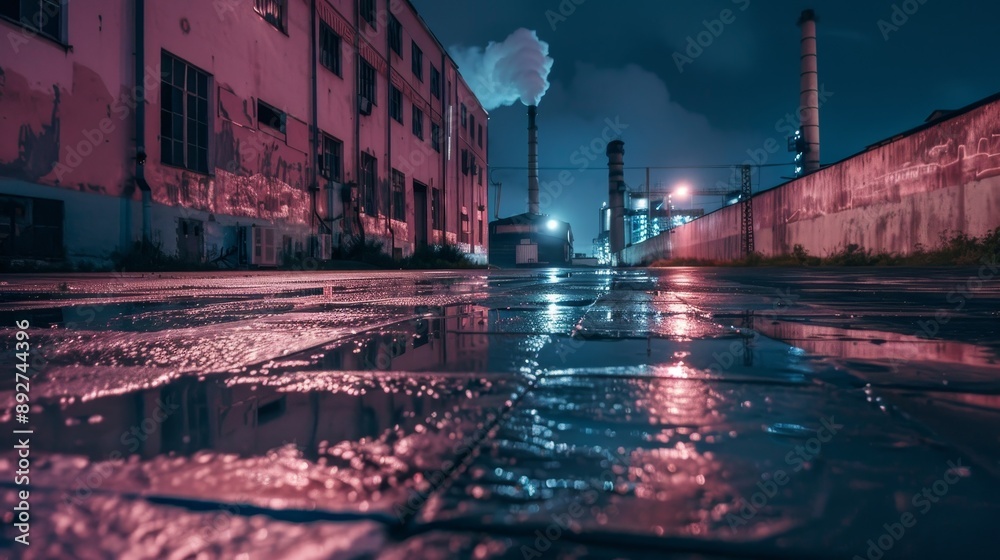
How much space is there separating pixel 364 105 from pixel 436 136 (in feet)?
26.9

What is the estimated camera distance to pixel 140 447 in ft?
2.42

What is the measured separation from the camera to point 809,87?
28859 mm

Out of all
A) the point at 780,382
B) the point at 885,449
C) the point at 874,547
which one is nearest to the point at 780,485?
the point at 874,547

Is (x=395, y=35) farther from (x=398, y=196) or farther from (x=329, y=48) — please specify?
(x=398, y=196)

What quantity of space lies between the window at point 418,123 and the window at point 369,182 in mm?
4661

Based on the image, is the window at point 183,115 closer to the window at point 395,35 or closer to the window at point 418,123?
the window at point 395,35

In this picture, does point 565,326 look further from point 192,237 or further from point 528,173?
point 528,173

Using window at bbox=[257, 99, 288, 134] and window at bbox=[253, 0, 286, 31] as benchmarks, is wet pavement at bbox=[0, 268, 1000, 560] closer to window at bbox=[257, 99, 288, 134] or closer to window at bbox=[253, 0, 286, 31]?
window at bbox=[257, 99, 288, 134]

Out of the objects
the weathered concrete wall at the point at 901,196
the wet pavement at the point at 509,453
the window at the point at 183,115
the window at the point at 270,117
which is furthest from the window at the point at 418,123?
the wet pavement at the point at 509,453

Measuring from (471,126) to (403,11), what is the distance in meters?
10.8

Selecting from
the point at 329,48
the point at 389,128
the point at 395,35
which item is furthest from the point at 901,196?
the point at 395,35

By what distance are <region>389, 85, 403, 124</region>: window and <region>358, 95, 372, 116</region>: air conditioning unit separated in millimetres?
2332

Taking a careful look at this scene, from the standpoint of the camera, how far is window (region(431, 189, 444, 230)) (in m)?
25.3

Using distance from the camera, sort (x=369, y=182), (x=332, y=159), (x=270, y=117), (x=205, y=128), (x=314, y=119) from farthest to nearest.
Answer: (x=369, y=182), (x=332, y=159), (x=314, y=119), (x=270, y=117), (x=205, y=128)
